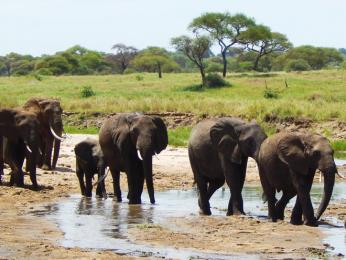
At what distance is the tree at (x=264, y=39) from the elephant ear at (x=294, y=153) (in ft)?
198

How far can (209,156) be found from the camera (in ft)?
49.8

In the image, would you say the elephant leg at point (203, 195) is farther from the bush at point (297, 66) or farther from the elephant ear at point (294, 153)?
the bush at point (297, 66)

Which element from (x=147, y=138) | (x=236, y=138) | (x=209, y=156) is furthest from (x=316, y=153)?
(x=147, y=138)

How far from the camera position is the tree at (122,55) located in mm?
104850

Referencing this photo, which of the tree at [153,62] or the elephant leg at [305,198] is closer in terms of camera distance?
the elephant leg at [305,198]

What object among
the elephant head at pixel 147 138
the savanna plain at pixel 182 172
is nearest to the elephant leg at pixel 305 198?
the savanna plain at pixel 182 172

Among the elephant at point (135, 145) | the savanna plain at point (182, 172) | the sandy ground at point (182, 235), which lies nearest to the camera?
the sandy ground at point (182, 235)

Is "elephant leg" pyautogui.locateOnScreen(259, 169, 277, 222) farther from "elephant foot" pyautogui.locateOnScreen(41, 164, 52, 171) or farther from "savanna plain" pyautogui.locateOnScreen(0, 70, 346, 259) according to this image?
"elephant foot" pyautogui.locateOnScreen(41, 164, 52, 171)

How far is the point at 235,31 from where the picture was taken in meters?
74.2

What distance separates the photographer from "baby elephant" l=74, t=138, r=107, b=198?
Answer: 18000 millimetres

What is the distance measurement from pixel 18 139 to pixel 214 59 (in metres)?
103

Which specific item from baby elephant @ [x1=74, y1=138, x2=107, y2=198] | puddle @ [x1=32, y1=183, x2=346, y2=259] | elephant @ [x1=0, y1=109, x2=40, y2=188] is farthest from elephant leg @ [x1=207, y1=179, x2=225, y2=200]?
elephant @ [x1=0, y1=109, x2=40, y2=188]

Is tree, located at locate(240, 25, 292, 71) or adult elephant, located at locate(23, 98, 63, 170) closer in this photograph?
adult elephant, located at locate(23, 98, 63, 170)

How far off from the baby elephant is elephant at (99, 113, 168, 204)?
867 millimetres
